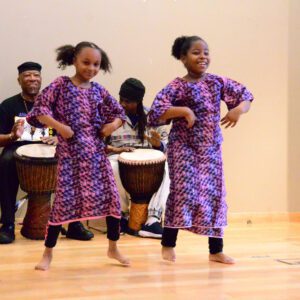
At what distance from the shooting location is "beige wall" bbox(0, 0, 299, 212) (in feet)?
15.6

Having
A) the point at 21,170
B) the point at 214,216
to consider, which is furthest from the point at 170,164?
the point at 21,170

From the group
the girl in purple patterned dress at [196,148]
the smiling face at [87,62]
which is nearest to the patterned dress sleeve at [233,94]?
the girl in purple patterned dress at [196,148]

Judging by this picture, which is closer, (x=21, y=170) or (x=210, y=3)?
(x=21, y=170)

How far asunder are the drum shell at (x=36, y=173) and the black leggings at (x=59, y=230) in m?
1.07

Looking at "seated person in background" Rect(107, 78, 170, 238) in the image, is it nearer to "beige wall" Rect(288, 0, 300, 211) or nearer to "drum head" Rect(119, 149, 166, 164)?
"drum head" Rect(119, 149, 166, 164)

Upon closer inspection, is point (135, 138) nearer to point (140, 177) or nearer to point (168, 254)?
point (140, 177)

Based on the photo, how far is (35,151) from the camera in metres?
4.08

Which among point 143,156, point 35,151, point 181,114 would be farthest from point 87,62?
point 143,156

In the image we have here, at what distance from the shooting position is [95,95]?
10.1 ft

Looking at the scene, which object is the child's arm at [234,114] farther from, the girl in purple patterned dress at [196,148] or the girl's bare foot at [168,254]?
the girl's bare foot at [168,254]

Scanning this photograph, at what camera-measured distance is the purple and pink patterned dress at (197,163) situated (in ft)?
10.4

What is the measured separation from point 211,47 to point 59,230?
2603 millimetres

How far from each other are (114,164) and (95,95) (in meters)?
1.37

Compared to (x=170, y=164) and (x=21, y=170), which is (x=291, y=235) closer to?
(x=170, y=164)
